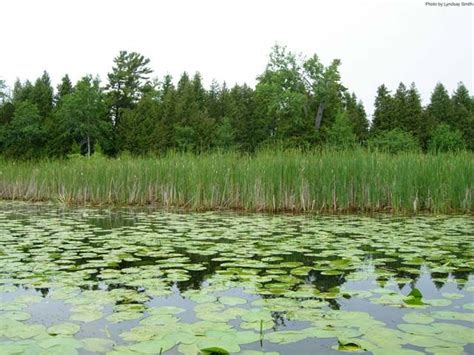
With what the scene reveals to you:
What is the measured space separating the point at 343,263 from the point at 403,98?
39086mm

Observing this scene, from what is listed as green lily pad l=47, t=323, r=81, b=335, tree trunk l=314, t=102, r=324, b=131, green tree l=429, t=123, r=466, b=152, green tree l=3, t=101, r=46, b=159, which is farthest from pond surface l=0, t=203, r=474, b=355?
green tree l=3, t=101, r=46, b=159

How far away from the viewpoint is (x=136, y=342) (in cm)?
224

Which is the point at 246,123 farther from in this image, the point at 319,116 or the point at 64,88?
the point at 64,88

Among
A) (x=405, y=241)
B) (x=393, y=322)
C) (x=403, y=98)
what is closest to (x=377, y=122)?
(x=403, y=98)

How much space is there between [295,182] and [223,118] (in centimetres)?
3069

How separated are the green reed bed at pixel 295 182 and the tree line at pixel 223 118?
22.6 meters

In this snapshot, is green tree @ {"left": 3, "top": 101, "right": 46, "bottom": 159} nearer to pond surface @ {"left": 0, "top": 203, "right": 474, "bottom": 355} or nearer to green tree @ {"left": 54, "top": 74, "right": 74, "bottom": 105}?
green tree @ {"left": 54, "top": 74, "right": 74, "bottom": 105}

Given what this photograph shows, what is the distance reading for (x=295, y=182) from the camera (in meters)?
8.45

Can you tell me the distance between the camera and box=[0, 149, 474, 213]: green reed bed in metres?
7.97

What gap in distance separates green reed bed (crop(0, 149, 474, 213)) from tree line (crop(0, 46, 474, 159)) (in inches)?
890

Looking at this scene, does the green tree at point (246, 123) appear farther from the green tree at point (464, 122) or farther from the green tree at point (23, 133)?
the green tree at point (464, 122)

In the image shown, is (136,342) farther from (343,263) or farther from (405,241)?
(405,241)

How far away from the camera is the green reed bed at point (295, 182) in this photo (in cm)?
797

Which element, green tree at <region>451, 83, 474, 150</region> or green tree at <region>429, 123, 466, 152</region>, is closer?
green tree at <region>429, 123, 466, 152</region>
